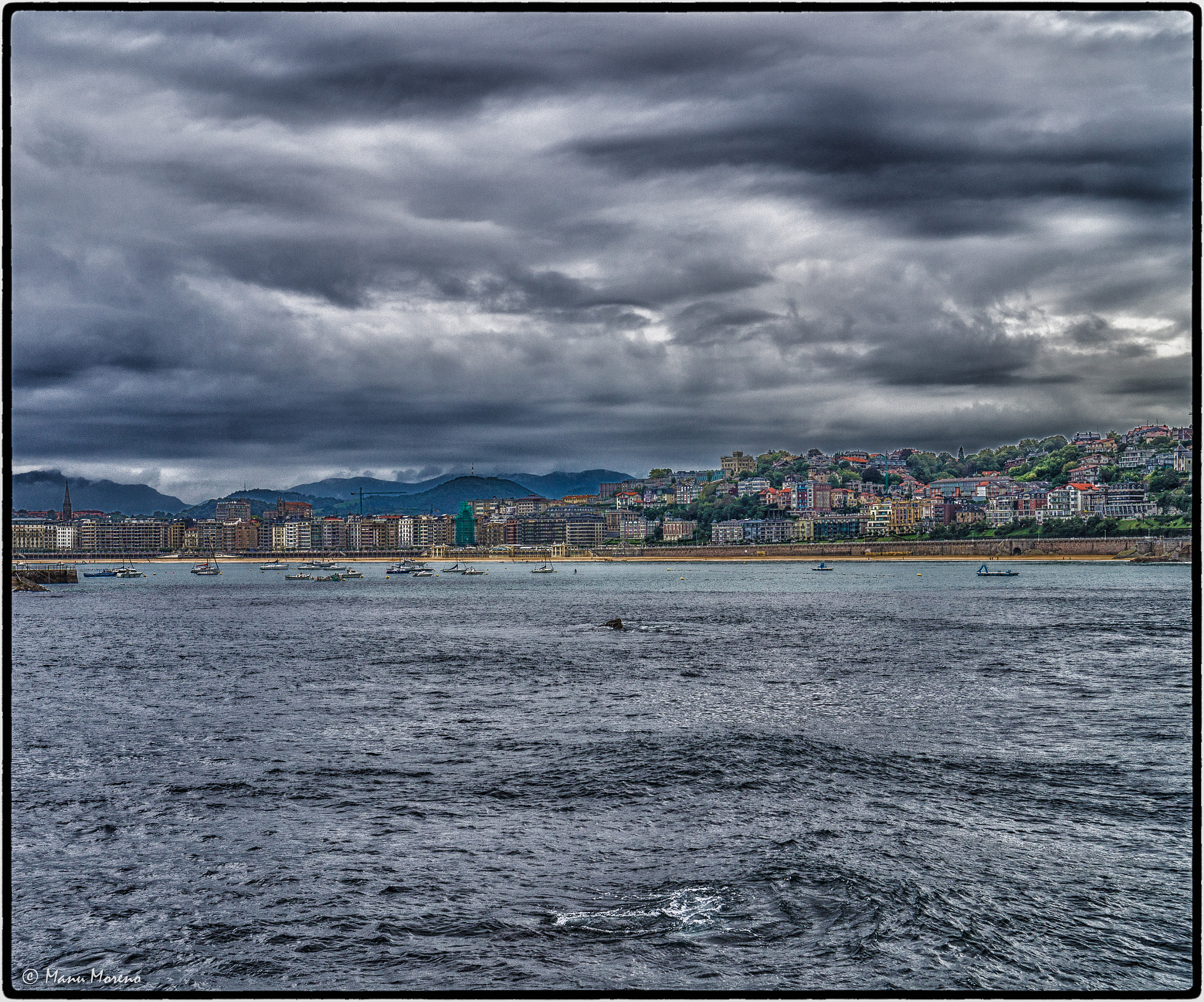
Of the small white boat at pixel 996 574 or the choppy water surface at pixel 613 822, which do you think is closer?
the choppy water surface at pixel 613 822

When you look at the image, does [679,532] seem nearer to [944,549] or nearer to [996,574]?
[944,549]

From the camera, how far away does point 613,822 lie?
45.7 feet

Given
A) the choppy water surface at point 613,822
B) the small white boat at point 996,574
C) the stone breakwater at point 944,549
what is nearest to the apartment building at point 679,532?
the stone breakwater at point 944,549

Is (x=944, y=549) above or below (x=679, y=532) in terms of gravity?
below

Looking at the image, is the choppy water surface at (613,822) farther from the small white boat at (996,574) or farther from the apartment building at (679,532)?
the apartment building at (679,532)

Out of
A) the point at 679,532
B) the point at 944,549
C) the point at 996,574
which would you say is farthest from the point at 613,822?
the point at 679,532

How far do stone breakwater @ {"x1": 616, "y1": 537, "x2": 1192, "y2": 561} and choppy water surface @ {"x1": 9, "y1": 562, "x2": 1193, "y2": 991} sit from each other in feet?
245

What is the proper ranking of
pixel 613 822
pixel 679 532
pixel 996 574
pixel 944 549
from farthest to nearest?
pixel 679 532 → pixel 944 549 → pixel 996 574 → pixel 613 822

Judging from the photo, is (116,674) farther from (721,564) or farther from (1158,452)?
(721,564)

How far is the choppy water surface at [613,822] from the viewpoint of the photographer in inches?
376

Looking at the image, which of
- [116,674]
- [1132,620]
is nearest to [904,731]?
[116,674]

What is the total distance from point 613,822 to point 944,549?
14216cm

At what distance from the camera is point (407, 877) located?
38.8ft

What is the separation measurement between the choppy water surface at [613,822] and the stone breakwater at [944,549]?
74.7m
